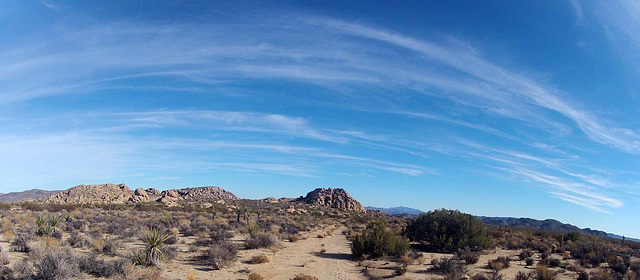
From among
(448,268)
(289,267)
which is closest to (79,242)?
(289,267)

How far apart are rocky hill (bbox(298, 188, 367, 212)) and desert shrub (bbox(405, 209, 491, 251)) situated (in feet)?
225

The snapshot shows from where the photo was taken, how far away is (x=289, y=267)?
1559cm

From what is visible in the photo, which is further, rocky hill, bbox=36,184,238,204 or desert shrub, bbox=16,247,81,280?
rocky hill, bbox=36,184,238,204

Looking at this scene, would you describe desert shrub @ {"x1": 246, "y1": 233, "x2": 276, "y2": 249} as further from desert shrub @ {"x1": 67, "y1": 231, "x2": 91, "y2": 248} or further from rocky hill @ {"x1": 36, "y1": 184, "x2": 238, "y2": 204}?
rocky hill @ {"x1": 36, "y1": 184, "x2": 238, "y2": 204}

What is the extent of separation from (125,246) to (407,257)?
15.6 m

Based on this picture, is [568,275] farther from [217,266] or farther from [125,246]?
[125,246]

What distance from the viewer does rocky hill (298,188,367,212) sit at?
3772 inches

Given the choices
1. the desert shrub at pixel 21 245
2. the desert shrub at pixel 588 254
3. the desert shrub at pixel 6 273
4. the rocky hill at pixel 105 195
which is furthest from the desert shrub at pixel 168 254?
the rocky hill at pixel 105 195

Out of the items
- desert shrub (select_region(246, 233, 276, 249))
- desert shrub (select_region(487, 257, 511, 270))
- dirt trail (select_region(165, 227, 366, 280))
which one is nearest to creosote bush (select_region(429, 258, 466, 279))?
desert shrub (select_region(487, 257, 511, 270))

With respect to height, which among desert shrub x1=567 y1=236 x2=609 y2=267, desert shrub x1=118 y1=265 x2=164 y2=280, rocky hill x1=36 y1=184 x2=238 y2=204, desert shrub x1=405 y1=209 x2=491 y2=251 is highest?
rocky hill x1=36 y1=184 x2=238 y2=204

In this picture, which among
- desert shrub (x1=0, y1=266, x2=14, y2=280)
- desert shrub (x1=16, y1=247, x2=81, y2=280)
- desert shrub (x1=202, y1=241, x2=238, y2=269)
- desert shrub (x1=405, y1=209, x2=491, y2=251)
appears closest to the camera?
desert shrub (x1=16, y1=247, x2=81, y2=280)

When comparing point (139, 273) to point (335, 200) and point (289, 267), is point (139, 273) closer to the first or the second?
point (289, 267)

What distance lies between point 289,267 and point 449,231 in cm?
1239

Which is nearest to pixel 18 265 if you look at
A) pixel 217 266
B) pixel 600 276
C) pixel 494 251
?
pixel 217 266
